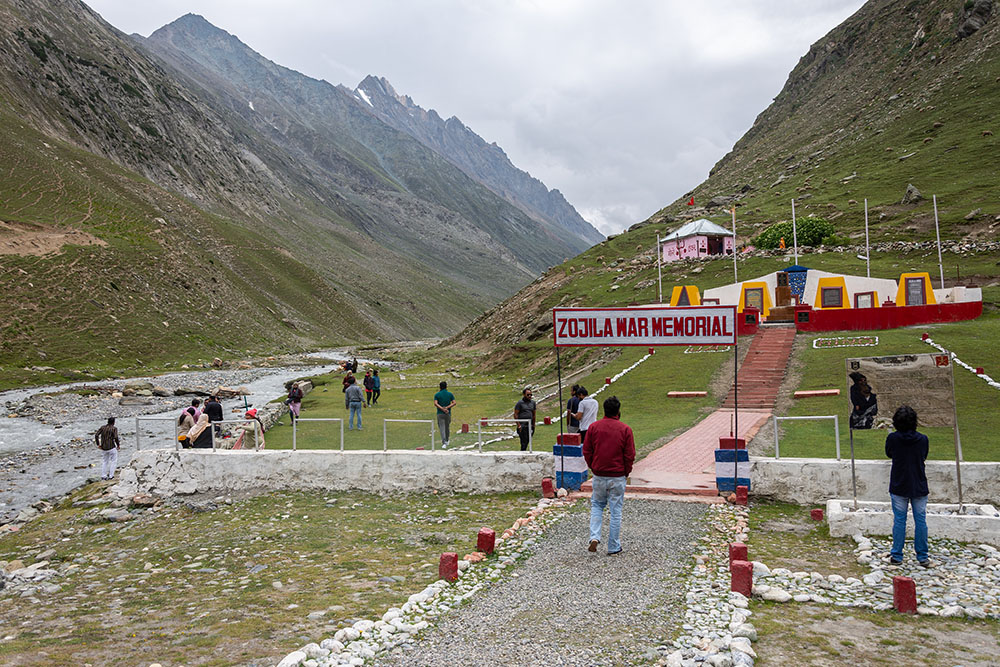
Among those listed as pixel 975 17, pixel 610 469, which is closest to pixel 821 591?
pixel 610 469

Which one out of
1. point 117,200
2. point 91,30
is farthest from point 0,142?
point 91,30

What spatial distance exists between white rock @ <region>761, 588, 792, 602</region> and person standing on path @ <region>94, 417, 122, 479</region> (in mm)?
18558

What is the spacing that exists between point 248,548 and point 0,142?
96751mm

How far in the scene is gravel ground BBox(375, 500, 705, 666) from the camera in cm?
736

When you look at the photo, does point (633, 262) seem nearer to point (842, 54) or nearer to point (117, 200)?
point (117, 200)

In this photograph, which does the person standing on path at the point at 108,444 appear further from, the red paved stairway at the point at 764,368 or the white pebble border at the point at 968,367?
the white pebble border at the point at 968,367

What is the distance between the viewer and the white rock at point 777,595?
8.75 metres

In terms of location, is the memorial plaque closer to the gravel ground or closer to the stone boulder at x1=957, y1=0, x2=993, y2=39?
the gravel ground

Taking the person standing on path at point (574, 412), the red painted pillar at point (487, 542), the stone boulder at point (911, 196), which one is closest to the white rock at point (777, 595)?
the red painted pillar at point (487, 542)

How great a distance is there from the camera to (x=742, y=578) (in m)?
8.97

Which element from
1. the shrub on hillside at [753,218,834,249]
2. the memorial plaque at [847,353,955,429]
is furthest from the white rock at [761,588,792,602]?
the shrub on hillside at [753,218,834,249]

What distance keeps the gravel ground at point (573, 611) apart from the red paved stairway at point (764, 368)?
15.2 m

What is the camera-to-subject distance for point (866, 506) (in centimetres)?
1234

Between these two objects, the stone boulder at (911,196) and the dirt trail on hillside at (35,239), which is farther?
the dirt trail on hillside at (35,239)
